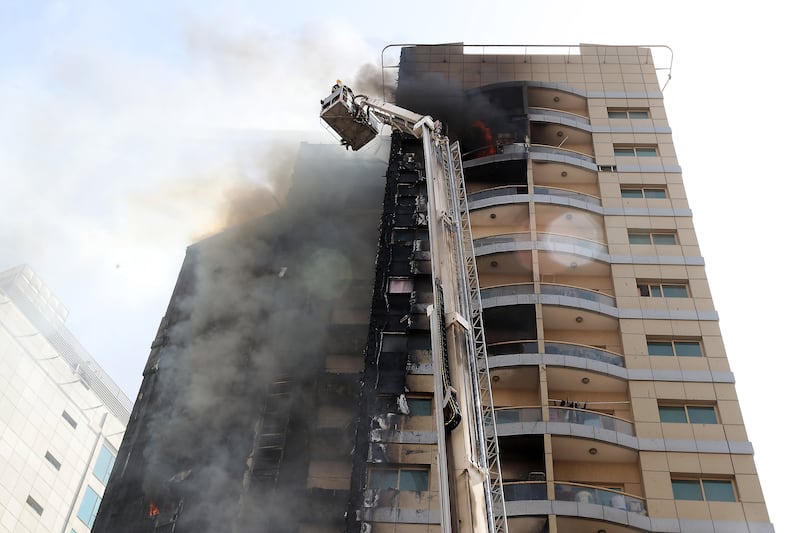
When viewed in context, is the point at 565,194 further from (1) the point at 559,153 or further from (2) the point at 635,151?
(2) the point at 635,151

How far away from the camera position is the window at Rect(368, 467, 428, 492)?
2192 cm

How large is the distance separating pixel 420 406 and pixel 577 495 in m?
5.21

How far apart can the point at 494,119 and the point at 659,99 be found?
7.38 meters

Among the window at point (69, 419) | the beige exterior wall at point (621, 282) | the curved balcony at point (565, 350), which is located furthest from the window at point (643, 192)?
the window at point (69, 419)

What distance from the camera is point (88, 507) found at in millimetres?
45281

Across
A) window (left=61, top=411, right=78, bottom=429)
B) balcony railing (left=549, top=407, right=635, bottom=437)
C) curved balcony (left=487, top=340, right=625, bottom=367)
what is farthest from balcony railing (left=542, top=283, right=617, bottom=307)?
window (left=61, top=411, right=78, bottom=429)

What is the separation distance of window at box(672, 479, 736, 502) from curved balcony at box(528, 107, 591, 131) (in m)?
15.7

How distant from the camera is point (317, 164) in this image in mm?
37812

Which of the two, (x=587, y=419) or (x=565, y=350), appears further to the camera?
(x=565, y=350)

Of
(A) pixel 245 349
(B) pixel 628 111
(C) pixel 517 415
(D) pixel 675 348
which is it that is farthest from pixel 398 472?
(B) pixel 628 111

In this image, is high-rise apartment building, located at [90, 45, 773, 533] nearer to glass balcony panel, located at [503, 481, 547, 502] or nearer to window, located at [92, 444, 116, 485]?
glass balcony panel, located at [503, 481, 547, 502]

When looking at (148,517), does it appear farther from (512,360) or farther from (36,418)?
(36,418)

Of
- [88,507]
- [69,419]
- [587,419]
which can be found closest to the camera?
[587,419]

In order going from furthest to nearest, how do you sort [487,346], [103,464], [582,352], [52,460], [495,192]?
1. [103,464]
2. [52,460]
3. [495,192]
4. [487,346]
5. [582,352]
